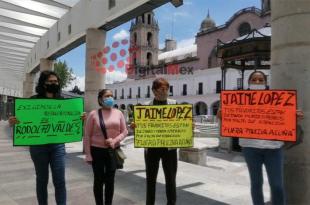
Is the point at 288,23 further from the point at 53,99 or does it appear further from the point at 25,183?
the point at 25,183

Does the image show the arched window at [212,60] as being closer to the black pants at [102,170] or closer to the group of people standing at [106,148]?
the group of people standing at [106,148]

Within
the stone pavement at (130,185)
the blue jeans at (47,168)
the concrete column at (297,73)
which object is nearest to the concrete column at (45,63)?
the stone pavement at (130,185)

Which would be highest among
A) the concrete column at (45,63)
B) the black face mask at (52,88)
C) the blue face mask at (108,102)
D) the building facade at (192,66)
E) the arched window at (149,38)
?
the arched window at (149,38)

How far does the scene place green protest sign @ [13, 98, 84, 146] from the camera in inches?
185

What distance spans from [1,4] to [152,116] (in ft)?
39.5

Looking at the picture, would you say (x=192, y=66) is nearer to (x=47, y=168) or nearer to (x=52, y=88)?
(x=52, y=88)

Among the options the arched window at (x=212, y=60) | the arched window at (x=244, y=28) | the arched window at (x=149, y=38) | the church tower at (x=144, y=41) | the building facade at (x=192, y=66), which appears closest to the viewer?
the building facade at (x=192, y=66)

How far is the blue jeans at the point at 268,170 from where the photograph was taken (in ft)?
13.6

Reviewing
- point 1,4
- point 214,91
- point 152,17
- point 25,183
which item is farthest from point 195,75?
point 25,183

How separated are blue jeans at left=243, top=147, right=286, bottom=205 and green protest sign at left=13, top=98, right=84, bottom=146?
2.30 m

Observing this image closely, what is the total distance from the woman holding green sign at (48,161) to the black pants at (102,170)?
0.51m

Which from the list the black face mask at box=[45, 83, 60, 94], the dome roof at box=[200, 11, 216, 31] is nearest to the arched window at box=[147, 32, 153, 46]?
the dome roof at box=[200, 11, 216, 31]

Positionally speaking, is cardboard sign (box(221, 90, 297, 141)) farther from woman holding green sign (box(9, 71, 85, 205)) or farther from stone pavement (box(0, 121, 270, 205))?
woman holding green sign (box(9, 71, 85, 205))

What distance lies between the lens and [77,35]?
532 inches
